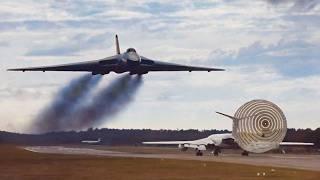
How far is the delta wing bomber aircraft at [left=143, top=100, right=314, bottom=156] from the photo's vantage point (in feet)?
278

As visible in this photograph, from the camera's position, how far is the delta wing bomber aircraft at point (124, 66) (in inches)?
2665

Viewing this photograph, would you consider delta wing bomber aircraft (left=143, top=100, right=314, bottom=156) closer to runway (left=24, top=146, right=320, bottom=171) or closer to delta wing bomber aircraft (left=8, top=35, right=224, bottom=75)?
runway (left=24, top=146, right=320, bottom=171)

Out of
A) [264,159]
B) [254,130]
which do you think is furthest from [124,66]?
[254,130]

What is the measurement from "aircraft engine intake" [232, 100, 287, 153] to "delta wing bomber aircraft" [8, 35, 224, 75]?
1768 centimetres

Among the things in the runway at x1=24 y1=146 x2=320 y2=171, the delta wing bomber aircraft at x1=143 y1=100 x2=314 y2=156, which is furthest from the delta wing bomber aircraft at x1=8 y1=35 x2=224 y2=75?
the delta wing bomber aircraft at x1=143 y1=100 x2=314 y2=156

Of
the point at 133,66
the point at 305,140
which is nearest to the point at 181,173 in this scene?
the point at 133,66

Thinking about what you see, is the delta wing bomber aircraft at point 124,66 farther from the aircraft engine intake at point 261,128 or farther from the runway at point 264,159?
the aircraft engine intake at point 261,128

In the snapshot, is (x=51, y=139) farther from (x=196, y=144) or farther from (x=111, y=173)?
(x=111, y=173)

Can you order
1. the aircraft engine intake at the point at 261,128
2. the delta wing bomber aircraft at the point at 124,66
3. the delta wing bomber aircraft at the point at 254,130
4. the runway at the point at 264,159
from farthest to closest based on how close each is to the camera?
the delta wing bomber aircraft at the point at 254,130, the aircraft engine intake at the point at 261,128, the delta wing bomber aircraft at the point at 124,66, the runway at the point at 264,159

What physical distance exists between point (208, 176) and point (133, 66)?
28.0 m

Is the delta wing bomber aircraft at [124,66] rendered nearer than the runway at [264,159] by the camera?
No

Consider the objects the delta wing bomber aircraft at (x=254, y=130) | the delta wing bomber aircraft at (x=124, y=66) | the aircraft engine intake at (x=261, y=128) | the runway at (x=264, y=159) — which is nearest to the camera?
the runway at (x=264, y=159)

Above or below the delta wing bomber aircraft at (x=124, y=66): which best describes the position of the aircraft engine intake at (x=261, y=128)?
below

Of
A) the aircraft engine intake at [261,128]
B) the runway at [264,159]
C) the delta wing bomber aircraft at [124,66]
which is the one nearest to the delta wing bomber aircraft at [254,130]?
the aircraft engine intake at [261,128]
